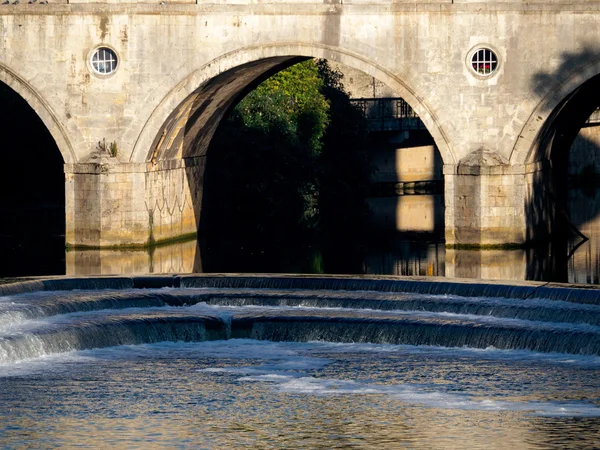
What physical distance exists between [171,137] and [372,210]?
11.0 metres

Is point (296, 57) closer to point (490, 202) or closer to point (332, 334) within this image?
point (490, 202)

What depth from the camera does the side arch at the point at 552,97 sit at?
1390 inches

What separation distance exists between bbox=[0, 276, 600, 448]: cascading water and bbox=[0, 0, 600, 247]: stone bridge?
6.70 meters

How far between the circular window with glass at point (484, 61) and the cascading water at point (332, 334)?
310 inches

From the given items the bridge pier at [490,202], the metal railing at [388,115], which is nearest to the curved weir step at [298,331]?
the bridge pier at [490,202]

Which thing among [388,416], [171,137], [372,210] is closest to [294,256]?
[171,137]

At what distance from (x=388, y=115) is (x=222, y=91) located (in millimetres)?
20438

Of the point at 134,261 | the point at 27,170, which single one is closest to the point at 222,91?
the point at 134,261

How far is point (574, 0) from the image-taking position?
1389 inches

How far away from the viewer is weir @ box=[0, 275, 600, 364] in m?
25.4

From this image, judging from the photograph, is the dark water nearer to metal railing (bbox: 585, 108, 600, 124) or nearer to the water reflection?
the water reflection

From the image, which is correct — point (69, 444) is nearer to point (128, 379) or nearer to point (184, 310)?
point (128, 379)

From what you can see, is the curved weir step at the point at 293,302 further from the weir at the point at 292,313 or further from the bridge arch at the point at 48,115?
the bridge arch at the point at 48,115

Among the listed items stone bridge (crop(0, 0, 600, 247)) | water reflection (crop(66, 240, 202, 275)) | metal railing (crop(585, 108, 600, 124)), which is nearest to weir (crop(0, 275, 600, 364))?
water reflection (crop(66, 240, 202, 275))
